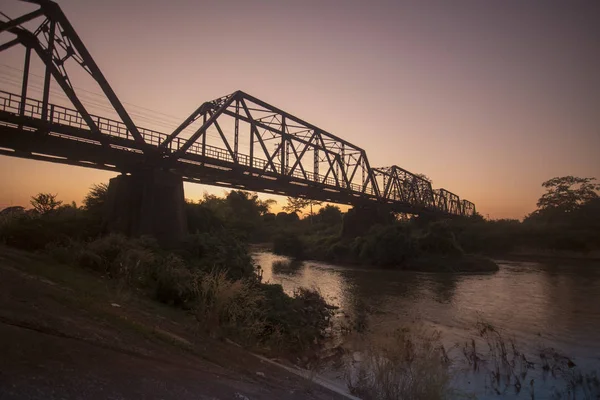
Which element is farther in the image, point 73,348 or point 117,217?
point 117,217

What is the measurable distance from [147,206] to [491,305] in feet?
69.5

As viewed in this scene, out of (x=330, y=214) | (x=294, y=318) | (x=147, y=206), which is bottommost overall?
(x=294, y=318)

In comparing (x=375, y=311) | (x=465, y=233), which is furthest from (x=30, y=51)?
(x=465, y=233)

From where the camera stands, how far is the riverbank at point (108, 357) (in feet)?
11.2

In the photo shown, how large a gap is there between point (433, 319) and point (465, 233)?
195 ft

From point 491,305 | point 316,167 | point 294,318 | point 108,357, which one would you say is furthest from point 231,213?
point 108,357

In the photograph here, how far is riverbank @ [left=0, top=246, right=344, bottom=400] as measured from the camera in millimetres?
3420

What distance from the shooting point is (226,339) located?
8438 mm

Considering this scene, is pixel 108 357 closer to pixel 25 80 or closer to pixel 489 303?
pixel 489 303

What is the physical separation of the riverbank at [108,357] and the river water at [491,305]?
568 centimetres

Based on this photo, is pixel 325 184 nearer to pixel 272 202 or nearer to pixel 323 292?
pixel 323 292

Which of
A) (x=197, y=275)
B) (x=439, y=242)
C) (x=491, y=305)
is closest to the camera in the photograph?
Answer: (x=197, y=275)

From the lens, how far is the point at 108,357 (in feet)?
14.3

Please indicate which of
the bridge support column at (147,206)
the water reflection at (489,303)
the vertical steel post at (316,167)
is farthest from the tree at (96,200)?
the vertical steel post at (316,167)
